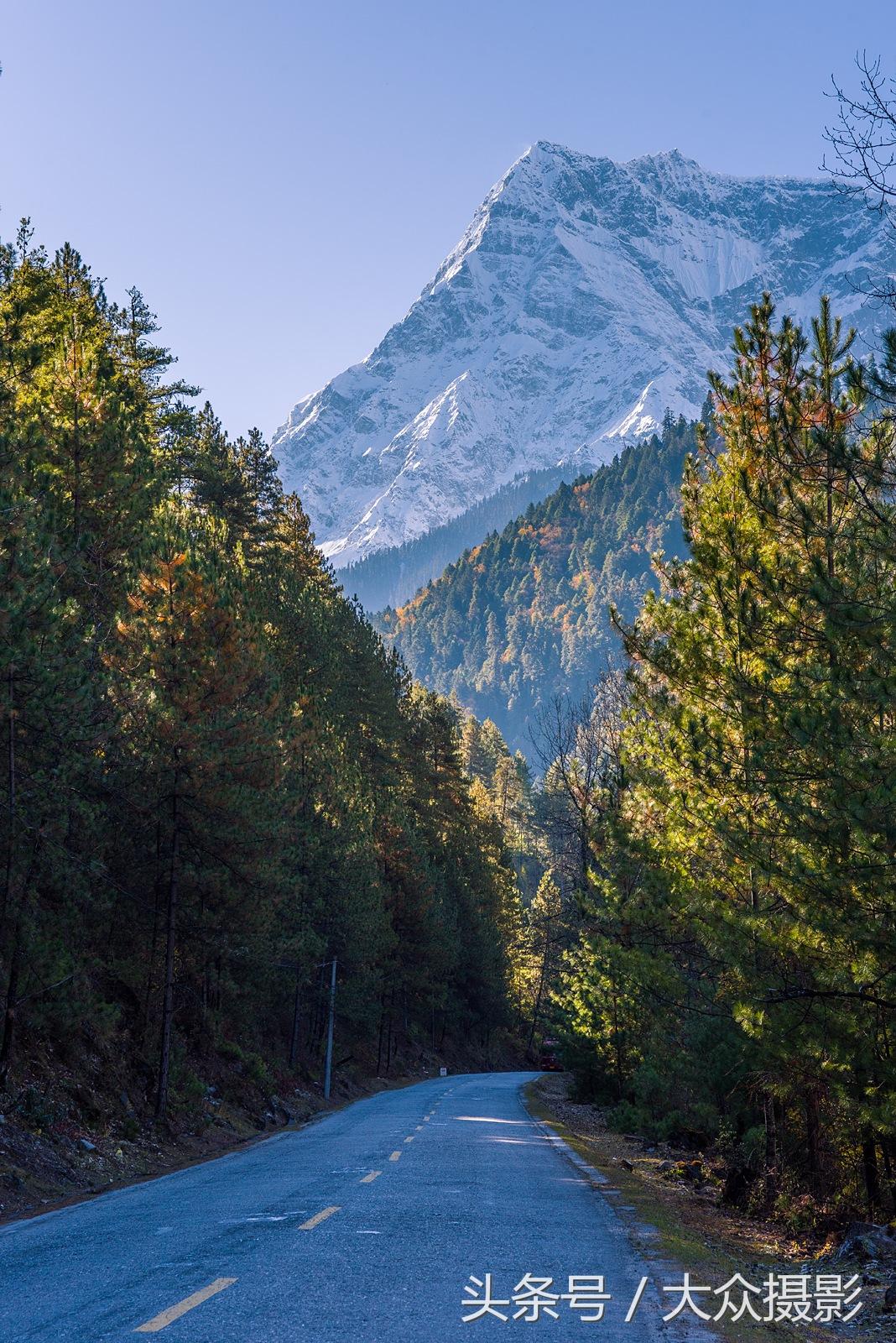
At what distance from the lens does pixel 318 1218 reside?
1091 cm

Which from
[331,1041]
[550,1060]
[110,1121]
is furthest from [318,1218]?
[550,1060]

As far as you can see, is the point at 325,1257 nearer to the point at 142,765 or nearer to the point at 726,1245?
the point at 726,1245

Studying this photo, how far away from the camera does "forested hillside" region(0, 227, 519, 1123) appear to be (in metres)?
17.2

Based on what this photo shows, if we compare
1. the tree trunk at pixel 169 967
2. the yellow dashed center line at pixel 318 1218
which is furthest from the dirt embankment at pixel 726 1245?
the tree trunk at pixel 169 967

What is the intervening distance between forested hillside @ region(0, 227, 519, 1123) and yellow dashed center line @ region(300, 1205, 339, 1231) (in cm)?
749

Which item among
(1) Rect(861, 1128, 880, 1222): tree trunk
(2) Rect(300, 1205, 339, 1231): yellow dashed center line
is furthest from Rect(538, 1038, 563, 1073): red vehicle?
(2) Rect(300, 1205, 339, 1231): yellow dashed center line

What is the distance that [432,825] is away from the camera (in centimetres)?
6862

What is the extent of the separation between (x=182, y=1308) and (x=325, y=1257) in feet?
6.51

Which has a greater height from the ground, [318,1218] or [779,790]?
[779,790]

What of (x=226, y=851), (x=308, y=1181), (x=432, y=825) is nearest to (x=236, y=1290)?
(x=308, y=1181)

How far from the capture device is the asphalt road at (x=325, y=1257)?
22.8 feet

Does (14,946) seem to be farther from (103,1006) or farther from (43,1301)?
(43,1301)

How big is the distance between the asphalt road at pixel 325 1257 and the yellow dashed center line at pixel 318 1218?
0.04 meters

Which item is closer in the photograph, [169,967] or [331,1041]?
[169,967]
